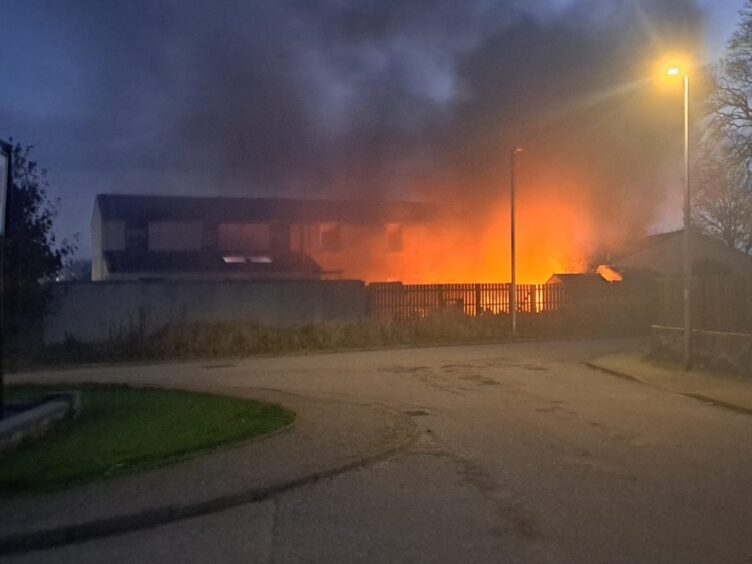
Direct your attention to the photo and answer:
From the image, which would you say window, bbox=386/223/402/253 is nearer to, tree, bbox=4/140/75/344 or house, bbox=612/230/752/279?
house, bbox=612/230/752/279

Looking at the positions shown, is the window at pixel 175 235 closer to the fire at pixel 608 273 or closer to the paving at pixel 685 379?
the fire at pixel 608 273

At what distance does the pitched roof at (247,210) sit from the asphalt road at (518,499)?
102ft

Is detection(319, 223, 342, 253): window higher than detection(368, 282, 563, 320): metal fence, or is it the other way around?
detection(319, 223, 342, 253): window

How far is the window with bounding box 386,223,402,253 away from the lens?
45.1 m

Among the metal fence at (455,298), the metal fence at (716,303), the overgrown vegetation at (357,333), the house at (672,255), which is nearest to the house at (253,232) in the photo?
the metal fence at (455,298)

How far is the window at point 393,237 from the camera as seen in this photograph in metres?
45.1

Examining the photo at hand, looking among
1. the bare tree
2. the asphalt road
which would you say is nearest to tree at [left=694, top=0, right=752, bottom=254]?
the bare tree

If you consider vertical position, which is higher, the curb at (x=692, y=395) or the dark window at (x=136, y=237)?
the dark window at (x=136, y=237)

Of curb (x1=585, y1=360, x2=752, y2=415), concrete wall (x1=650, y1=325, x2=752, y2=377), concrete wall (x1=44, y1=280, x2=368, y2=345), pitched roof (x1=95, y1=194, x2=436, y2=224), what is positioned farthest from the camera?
pitched roof (x1=95, y1=194, x2=436, y2=224)

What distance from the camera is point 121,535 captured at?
273 inches

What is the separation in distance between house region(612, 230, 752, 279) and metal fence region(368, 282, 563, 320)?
757 centimetres

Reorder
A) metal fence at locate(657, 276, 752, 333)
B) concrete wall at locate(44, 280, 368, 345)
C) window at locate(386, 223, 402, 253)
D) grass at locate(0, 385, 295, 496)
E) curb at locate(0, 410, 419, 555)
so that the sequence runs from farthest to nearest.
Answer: window at locate(386, 223, 402, 253), concrete wall at locate(44, 280, 368, 345), metal fence at locate(657, 276, 752, 333), grass at locate(0, 385, 295, 496), curb at locate(0, 410, 419, 555)

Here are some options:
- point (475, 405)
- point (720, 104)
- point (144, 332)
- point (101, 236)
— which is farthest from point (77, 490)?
point (101, 236)

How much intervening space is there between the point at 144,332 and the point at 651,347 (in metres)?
13.5
